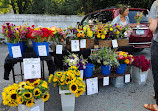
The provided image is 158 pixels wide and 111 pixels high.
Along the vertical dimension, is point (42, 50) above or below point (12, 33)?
below

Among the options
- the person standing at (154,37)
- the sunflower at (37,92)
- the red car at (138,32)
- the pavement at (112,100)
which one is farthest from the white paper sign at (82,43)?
the red car at (138,32)

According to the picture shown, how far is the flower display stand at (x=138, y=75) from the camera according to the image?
9.68 feet

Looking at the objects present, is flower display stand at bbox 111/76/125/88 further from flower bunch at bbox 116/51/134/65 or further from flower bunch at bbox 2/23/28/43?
flower bunch at bbox 2/23/28/43

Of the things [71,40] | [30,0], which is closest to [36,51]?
[71,40]

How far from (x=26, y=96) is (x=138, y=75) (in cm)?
233

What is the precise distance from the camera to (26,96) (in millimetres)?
1656

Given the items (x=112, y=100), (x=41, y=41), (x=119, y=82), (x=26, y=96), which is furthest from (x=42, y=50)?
(x=119, y=82)

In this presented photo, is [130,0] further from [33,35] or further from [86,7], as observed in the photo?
[33,35]

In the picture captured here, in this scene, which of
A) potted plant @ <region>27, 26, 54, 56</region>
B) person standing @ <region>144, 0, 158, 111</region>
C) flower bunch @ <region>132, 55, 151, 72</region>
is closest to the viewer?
person standing @ <region>144, 0, 158, 111</region>

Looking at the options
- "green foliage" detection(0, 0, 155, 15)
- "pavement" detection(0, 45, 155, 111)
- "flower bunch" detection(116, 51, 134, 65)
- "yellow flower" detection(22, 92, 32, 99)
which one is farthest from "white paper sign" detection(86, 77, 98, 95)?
"green foliage" detection(0, 0, 155, 15)

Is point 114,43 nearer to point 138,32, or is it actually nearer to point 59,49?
point 59,49

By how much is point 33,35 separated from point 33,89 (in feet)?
2.71

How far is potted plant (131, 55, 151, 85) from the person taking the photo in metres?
2.85

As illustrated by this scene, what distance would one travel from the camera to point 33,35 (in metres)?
2.12
